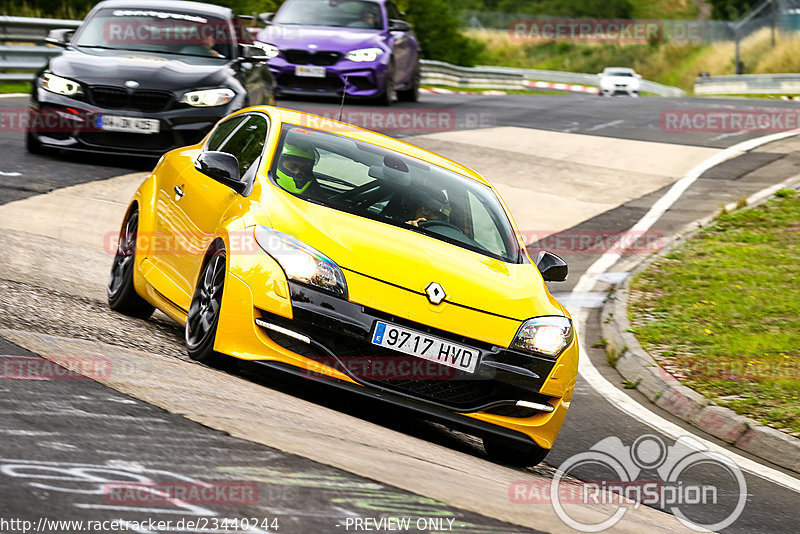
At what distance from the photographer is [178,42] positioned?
45.4 feet

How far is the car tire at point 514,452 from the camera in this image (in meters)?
6.01

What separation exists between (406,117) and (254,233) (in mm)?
15002

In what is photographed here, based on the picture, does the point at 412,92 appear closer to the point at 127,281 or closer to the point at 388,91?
the point at 388,91

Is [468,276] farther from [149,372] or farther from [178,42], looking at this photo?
[178,42]

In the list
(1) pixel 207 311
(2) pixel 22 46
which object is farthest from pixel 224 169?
A: (2) pixel 22 46

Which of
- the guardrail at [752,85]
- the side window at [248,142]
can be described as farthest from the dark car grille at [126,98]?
the guardrail at [752,85]

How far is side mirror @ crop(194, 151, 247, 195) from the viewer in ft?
22.0

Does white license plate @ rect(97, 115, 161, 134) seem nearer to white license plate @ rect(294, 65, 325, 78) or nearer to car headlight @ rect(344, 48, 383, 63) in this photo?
Result: white license plate @ rect(294, 65, 325, 78)

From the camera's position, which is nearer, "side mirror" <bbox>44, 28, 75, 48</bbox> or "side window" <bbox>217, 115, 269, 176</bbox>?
"side window" <bbox>217, 115, 269, 176</bbox>

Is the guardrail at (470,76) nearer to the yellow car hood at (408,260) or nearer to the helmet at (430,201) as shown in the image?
the helmet at (430,201)

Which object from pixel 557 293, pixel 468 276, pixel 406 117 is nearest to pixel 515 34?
pixel 406 117

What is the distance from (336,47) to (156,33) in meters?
7.09

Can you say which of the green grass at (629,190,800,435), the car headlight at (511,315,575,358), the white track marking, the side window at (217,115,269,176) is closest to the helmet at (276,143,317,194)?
the side window at (217,115,269,176)

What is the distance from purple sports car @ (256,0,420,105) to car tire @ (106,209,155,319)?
12.3m
